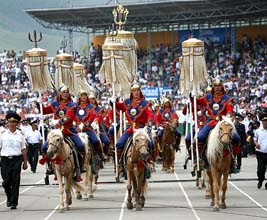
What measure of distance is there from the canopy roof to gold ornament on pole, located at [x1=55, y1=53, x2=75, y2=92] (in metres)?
25.6

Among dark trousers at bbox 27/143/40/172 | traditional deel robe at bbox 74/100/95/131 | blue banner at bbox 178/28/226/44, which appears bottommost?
dark trousers at bbox 27/143/40/172

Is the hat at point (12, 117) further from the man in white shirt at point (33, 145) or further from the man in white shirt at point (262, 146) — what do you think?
the man in white shirt at point (33, 145)

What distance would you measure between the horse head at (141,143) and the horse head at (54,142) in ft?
5.03

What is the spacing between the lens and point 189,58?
2042 centimetres

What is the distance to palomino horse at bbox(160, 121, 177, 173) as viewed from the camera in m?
26.4

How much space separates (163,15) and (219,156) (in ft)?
132

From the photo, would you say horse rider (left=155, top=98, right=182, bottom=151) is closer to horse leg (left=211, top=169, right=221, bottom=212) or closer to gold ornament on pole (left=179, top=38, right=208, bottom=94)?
gold ornament on pole (left=179, top=38, right=208, bottom=94)

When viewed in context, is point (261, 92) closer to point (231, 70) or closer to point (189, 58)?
point (231, 70)

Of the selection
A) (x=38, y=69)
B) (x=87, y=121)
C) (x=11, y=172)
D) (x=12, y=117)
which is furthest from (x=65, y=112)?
(x=38, y=69)

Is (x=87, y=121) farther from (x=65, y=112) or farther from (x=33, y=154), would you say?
(x=33, y=154)

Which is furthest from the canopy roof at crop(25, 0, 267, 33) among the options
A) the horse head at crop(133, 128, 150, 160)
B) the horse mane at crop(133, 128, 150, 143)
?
the horse head at crop(133, 128, 150, 160)

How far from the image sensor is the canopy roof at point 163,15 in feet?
168

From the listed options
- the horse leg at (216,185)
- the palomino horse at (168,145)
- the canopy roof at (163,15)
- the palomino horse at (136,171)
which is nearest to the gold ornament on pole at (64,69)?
the palomino horse at (168,145)

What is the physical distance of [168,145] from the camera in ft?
87.5
